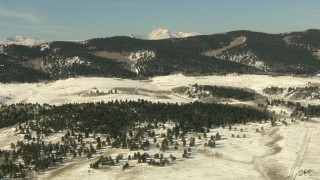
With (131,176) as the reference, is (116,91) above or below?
above

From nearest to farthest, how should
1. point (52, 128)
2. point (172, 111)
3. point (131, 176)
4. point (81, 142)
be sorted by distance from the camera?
point (131, 176)
point (81, 142)
point (52, 128)
point (172, 111)

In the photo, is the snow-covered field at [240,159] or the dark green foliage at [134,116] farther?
the dark green foliage at [134,116]

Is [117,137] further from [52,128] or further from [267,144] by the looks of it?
[267,144]

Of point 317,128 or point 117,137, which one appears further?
point 317,128

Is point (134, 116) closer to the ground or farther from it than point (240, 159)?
farther from it

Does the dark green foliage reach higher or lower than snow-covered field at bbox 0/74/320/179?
higher

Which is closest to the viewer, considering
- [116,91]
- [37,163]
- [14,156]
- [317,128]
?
[37,163]

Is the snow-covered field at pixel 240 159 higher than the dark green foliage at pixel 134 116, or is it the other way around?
the dark green foliage at pixel 134 116

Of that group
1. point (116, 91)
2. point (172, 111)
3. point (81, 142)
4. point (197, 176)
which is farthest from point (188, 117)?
point (116, 91)

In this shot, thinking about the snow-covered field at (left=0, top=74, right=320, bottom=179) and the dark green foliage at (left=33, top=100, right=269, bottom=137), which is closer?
the snow-covered field at (left=0, top=74, right=320, bottom=179)

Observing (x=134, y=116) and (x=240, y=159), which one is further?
(x=134, y=116)
